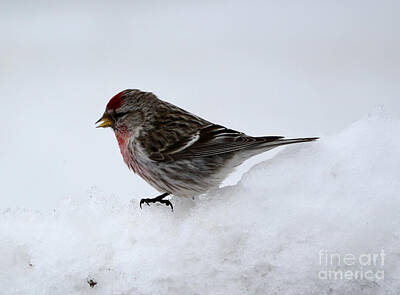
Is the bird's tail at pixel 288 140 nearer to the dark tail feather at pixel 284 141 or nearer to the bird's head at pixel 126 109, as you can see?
the dark tail feather at pixel 284 141

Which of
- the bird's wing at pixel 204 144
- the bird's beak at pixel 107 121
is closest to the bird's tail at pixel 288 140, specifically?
the bird's wing at pixel 204 144

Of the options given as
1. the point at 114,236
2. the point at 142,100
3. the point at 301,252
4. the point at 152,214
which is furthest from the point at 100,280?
the point at 142,100

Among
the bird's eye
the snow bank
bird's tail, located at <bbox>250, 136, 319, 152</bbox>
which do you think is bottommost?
the snow bank

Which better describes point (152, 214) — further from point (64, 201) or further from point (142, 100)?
point (142, 100)

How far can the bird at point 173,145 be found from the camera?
82.6 inches

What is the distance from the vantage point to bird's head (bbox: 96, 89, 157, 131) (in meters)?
2.40

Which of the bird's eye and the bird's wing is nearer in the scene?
the bird's wing

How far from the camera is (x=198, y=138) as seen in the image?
87.1 inches

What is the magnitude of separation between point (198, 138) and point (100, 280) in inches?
33.9

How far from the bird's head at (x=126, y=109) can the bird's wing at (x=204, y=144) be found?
0.90 feet

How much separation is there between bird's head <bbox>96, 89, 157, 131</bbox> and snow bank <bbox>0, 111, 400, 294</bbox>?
2.31 ft

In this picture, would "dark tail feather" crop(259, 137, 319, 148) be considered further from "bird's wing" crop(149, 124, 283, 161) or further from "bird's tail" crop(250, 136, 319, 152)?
"bird's wing" crop(149, 124, 283, 161)

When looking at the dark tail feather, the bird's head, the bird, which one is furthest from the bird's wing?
the bird's head

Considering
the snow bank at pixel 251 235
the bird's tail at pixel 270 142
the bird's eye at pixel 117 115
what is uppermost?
the bird's eye at pixel 117 115
